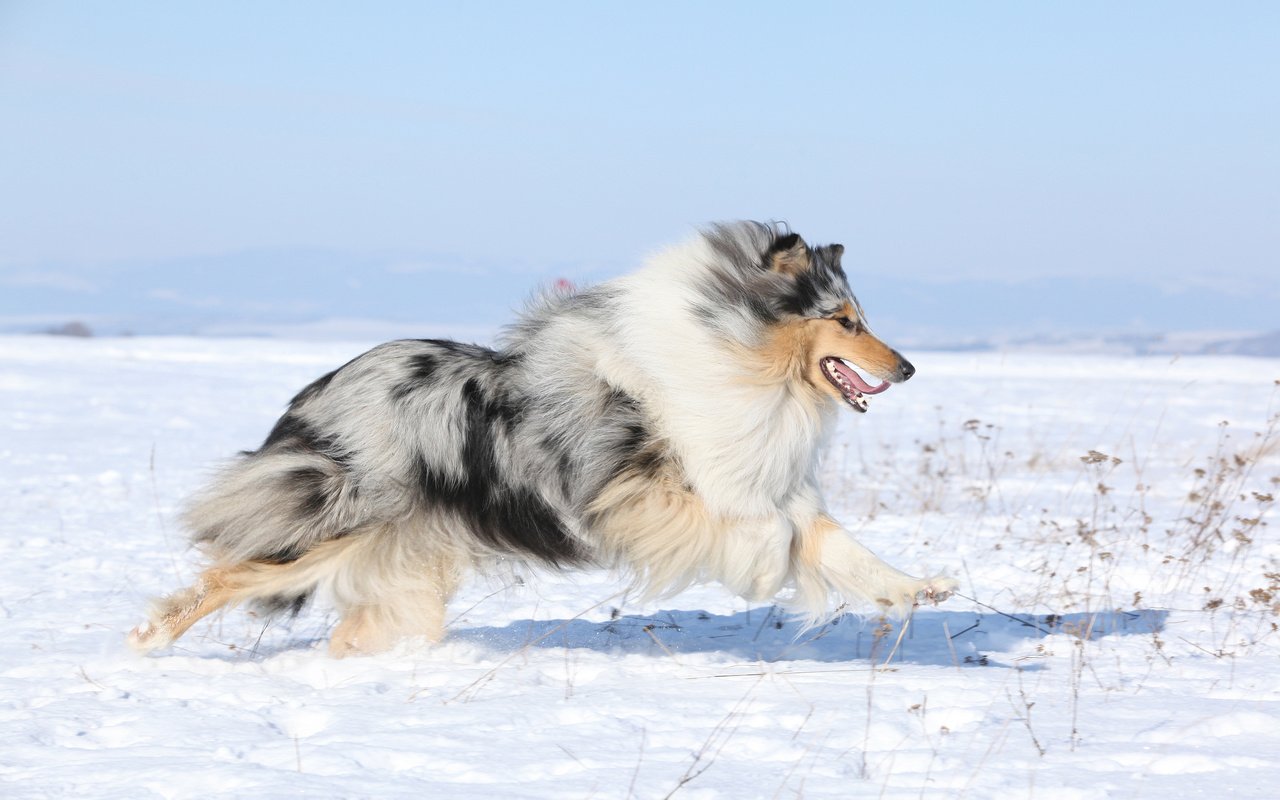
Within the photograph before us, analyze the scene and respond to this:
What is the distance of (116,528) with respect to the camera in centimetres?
797

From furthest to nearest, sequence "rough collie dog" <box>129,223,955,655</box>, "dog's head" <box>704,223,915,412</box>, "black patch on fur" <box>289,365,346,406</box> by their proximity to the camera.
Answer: "black patch on fur" <box>289,365,346,406</box> < "dog's head" <box>704,223,915,412</box> < "rough collie dog" <box>129,223,955,655</box>

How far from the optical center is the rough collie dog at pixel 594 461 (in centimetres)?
452

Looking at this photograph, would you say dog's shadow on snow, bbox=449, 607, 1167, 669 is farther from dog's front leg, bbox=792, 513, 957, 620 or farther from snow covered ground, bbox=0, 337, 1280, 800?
dog's front leg, bbox=792, 513, 957, 620

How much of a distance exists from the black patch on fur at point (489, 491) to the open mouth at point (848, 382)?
1182 millimetres

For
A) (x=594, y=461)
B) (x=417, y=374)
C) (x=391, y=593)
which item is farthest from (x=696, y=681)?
(x=417, y=374)

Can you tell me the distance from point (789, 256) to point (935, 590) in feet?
4.47

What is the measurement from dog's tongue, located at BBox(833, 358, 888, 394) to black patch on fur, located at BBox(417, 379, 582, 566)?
4.03 feet

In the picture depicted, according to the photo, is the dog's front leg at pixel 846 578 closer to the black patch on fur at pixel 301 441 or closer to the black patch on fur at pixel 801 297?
the black patch on fur at pixel 801 297

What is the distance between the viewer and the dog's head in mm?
4629

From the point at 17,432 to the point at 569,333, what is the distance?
1075cm

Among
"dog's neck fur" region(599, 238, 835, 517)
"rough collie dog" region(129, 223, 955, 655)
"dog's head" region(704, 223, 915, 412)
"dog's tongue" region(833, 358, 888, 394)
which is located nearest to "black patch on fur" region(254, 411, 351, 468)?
"rough collie dog" region(129, 223, 955, 655)

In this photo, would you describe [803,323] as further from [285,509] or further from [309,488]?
[285,509]

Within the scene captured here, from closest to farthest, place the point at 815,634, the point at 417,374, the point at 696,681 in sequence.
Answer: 1. the point at 696,681
2. the point at 417,374
3. the point at 815,634

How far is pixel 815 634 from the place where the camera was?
547 cm
